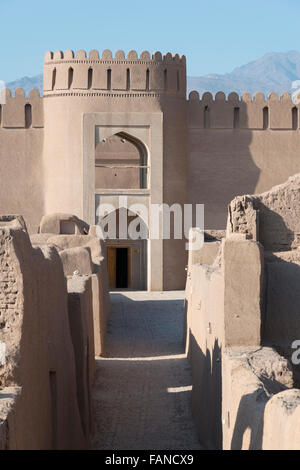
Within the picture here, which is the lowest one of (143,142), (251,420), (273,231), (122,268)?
(122,268)

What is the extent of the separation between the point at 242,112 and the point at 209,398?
1600cm

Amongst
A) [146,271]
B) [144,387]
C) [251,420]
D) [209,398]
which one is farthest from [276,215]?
[146,271]

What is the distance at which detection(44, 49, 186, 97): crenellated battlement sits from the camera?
22.1 meters

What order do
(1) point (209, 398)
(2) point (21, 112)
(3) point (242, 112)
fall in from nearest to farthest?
(1) point (209, 398), (2) point (21, 112), (3) point (242, 112)

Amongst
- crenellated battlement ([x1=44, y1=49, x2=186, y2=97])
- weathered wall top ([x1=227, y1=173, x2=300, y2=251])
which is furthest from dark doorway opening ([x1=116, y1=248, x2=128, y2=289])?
weathered wall top ([x1=227, y1=173, x2=300, y2=251])

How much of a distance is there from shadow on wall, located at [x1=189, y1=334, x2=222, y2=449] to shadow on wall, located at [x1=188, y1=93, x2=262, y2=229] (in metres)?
12.9

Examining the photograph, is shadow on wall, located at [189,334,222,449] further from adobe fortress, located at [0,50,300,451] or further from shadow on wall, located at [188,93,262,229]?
shadow on wall, located at [188,93,262,229]

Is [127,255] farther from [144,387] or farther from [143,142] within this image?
[144,387]

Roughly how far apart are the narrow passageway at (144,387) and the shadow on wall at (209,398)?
27 cm

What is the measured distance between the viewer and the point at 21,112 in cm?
2319

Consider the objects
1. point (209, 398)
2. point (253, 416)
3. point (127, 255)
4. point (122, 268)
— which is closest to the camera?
point (253, 416)

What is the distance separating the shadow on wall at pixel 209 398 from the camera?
7.89 m

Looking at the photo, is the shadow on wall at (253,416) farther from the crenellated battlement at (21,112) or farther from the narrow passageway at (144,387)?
the crenellated battlement at (21,112)

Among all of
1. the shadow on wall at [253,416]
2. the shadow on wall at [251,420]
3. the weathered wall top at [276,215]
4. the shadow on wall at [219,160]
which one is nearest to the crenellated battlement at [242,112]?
the shadow on wall at [219,160]
